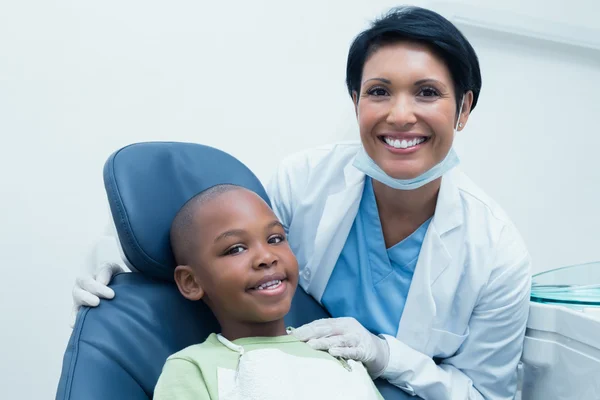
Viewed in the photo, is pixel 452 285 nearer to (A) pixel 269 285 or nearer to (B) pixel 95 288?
(A) pixel 269 285

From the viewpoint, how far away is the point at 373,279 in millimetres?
1405

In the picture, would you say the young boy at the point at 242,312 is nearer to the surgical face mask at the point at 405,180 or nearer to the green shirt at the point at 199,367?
the green shirt at the point at 199,367

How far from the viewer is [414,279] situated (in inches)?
53.8

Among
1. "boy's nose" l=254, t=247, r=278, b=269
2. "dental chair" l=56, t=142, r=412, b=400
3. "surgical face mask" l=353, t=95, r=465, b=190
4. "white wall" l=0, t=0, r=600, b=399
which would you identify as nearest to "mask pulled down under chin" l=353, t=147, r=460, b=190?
"surgical face mask" l=353, t=95, r=465, b=190

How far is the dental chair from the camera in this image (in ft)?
3.47

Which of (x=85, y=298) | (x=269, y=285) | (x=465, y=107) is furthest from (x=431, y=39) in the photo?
(x=85, y=298)

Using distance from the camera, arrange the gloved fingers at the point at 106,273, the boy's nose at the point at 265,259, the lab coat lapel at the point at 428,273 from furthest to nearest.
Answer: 1. the lab coat lapel at the point at 428,273
2. the gloved fingers at the point at 106,273
3. the boy's nose at the point at 265,259

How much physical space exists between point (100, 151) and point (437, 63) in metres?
1.04

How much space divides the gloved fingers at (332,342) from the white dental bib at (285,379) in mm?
57

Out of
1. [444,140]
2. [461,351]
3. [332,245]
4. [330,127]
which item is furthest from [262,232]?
[330,127]

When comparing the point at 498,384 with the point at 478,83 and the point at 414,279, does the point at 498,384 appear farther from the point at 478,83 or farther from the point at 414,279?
the point at 478,83

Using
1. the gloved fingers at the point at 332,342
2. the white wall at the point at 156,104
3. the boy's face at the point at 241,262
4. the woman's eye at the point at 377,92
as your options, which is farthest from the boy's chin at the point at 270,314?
the white wall at the point at 156,104

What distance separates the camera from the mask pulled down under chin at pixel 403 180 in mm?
1309

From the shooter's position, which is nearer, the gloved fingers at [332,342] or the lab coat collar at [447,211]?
the gloved fingers at [332,342]
